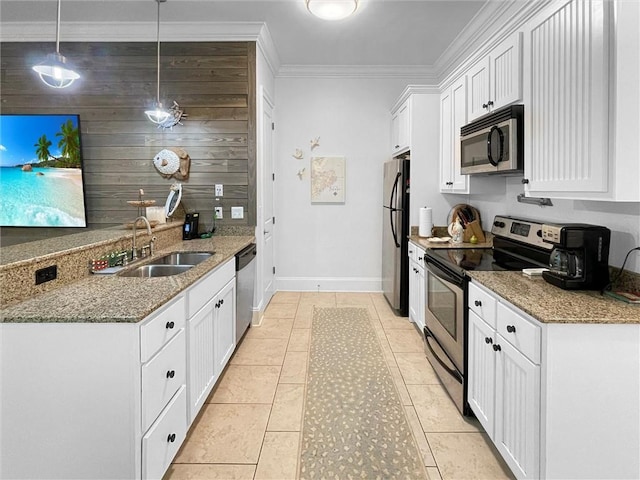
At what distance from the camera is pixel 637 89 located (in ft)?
4.65

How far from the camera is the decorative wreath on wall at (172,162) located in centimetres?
360

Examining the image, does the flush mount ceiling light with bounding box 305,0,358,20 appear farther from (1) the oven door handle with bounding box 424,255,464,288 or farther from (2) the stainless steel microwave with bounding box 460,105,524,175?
(1) the oven door handle with bounding box 424,255,464,288

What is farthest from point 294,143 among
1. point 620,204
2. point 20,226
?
point 620,204

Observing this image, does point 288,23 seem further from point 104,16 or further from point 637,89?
point 637,89

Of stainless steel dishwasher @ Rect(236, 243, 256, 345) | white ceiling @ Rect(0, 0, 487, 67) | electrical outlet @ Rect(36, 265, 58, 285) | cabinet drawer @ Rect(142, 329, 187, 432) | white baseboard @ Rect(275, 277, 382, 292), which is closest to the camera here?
cabinet drawer @ Rect(142, 329, 187, 432)

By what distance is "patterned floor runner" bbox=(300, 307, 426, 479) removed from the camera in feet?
5.90

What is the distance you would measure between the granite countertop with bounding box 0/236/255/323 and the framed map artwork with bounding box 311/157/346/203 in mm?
2803

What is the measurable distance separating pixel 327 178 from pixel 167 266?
8.95ft

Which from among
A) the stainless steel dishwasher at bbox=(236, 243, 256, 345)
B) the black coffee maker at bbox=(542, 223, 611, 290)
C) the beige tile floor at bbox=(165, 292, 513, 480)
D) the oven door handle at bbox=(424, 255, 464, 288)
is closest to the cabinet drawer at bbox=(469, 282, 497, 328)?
the oven door handle at bbox=(424, 255, 464, 288)

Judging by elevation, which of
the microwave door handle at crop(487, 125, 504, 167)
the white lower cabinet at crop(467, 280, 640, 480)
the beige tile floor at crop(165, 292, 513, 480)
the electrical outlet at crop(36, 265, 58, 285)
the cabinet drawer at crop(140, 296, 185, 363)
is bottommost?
the beige tile floor at crop(165, 292, 513, 480)

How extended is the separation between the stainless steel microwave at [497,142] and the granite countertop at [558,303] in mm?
780

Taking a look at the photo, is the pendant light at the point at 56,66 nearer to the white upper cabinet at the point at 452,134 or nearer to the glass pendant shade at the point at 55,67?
the glass pendant shade at the point at 55,67

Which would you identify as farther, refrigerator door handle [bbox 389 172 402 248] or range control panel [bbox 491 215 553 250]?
refrigerator door handle [bbox 389 172 402 248]

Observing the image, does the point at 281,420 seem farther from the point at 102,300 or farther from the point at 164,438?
the point at 102,300
